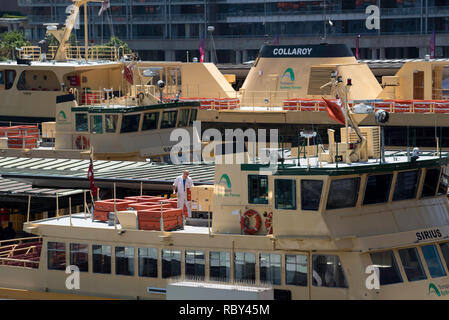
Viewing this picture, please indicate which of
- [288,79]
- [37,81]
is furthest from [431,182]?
[37,81]

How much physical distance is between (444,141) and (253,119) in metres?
10.8

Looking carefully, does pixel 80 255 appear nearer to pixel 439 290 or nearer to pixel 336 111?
pixel 336 111

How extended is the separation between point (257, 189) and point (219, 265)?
2.15 meters

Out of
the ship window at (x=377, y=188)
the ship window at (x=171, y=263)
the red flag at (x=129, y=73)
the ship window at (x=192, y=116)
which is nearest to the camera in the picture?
the ship window at (x=377, y=188)

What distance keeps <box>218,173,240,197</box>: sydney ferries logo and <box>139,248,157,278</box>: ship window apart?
2.36 metres

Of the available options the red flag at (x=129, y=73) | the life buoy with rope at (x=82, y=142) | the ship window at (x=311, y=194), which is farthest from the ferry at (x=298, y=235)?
the red flag at (x=129, y=73)

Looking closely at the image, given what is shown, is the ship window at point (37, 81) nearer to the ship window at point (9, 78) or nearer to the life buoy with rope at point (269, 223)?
the ship window at point (9, 78)

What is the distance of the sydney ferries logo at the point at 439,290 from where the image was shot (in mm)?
27500

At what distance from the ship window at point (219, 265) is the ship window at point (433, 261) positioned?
487cm

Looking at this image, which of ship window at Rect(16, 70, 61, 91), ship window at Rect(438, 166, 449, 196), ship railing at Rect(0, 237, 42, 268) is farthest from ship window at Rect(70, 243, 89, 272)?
ship window at Rect(16, 70, 61, 91)

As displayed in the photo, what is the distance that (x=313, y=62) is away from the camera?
63500 millimetres

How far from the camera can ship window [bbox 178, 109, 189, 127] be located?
170ft

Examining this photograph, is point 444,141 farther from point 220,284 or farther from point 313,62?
point 220,284
